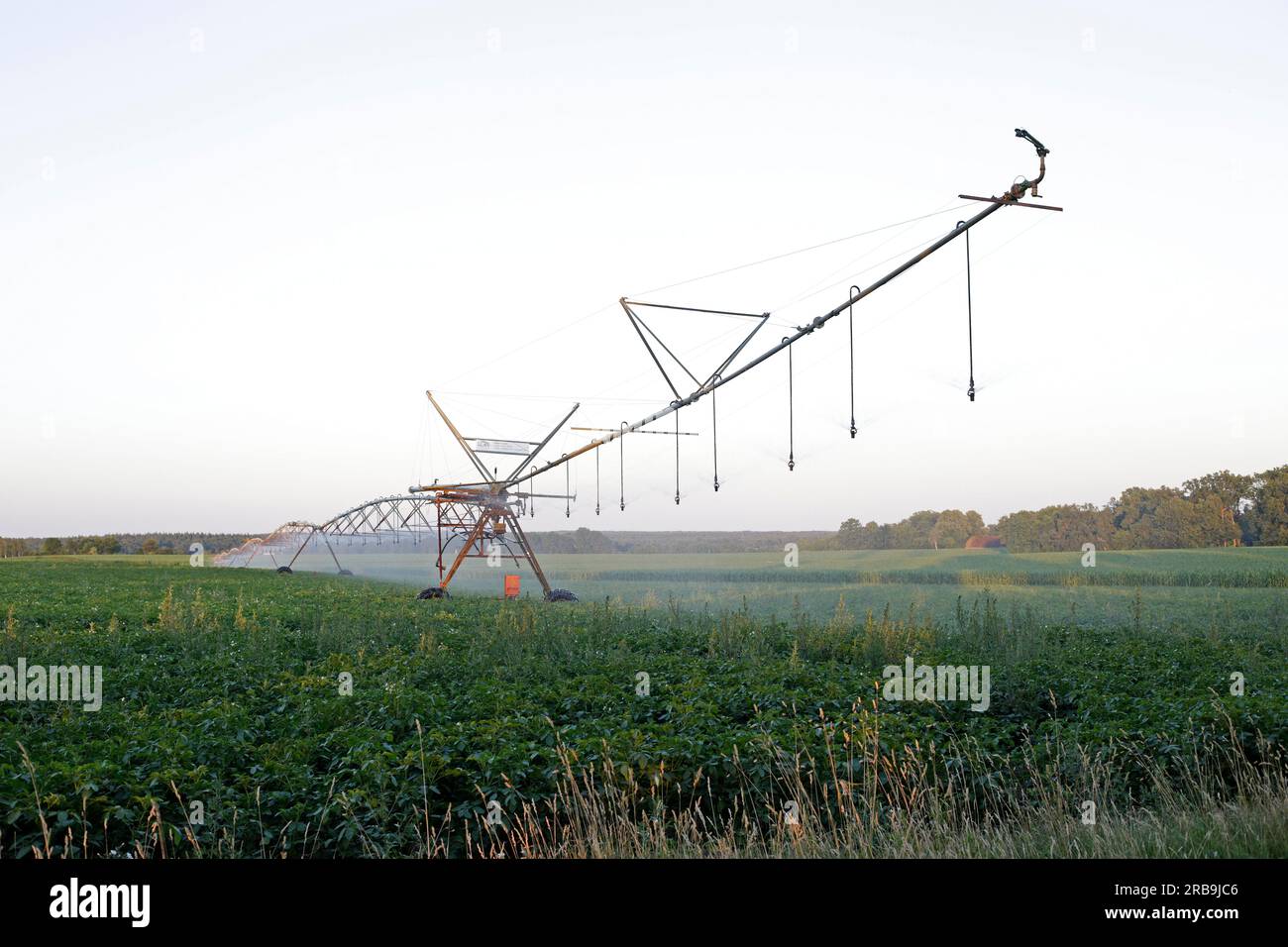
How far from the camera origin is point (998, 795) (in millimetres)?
7258

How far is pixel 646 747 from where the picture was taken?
7.89 meters

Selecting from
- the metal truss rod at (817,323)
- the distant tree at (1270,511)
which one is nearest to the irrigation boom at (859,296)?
the metal truss rod at (817,323)

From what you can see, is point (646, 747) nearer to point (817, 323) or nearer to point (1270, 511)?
point (817, 323)

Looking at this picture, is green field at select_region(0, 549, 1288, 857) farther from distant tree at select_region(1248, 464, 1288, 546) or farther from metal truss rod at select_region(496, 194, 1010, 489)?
distant tree at select_region(1248, 464, 1288, 546)

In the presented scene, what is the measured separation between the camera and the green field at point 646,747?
634 centimetres

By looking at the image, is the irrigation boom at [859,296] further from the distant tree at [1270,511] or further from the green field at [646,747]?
the distant tree at [1270,511]

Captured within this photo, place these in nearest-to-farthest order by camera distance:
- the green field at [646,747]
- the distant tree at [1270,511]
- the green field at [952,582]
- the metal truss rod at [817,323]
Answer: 1. the green field at [646,747]
2. the metal truss rod at [817,323]
3. the green field at [952,582]
4. the distant tree at [1270,511]

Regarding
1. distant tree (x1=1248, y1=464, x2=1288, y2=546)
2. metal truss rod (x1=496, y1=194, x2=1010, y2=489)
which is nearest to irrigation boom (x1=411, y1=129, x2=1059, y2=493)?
metal truss rod (x1=496, y1=194, x2=1010, y2=489)

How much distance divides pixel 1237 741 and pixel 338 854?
764 cm

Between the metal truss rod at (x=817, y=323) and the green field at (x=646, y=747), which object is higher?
the metal truss rod at (x=817, y=323)

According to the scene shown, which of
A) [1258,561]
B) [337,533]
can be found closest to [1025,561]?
[1258,561]
